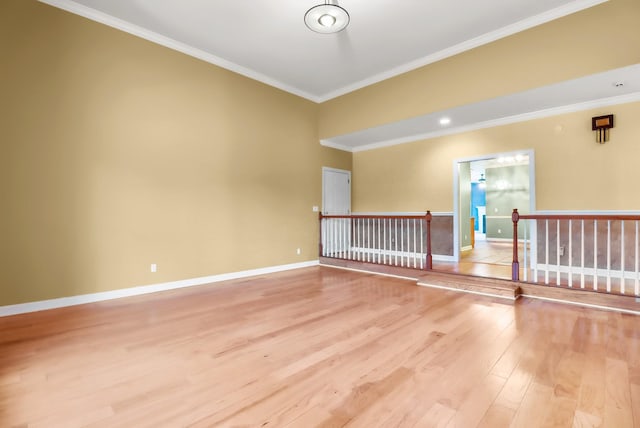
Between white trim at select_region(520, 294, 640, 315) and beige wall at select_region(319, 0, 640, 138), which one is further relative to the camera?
beige wall at select_region(319, 0, 640, 138)

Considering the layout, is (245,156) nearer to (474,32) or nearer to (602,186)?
(474,32)

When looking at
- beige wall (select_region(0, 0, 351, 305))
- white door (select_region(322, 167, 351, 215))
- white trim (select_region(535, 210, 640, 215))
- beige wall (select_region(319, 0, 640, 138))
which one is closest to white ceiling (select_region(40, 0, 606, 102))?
beige wall (select_region(319, 0, 640, 138))

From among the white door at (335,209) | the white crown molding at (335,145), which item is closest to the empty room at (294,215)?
the white crown molding at (335,145)

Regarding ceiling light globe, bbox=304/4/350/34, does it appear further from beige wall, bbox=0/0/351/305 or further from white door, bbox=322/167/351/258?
white door, bbox=322/167/351/258

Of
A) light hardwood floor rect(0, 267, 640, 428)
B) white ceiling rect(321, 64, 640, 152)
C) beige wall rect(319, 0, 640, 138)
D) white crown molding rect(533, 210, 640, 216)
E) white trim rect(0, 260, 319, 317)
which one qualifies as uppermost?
beige wall rect(319, 0, 640, 138)

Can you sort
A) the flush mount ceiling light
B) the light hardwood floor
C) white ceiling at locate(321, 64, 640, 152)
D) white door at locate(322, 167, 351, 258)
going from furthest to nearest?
white door at locate(322, 167, 351, 258)
white ceiling at locate(321, 64, 640, 152)
the flush mount ceiling light
the light hardwood floor

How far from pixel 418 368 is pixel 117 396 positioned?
2019mm

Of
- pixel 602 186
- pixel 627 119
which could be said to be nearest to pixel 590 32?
pixel 627 119

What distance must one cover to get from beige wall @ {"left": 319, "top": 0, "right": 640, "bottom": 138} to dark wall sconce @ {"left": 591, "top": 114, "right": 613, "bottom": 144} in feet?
4.86

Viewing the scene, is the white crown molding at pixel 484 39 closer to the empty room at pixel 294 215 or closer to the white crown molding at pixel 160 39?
the empty room at pixel 294 215

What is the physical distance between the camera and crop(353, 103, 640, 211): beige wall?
4.58 m

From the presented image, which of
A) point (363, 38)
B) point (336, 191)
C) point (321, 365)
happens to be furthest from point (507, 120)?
point (321, 365)

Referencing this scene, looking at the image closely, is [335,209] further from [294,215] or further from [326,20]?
[326,20]

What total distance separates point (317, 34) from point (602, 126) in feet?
15.6
